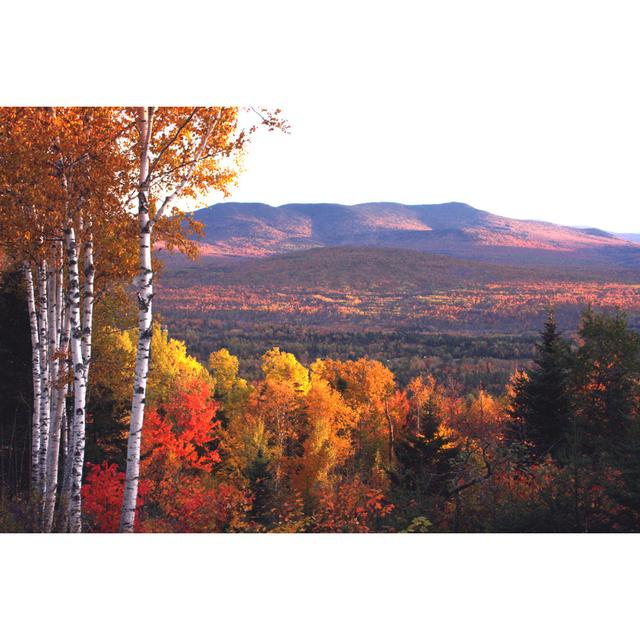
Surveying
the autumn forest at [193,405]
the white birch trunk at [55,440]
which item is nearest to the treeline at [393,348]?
the autumn forest at [193,405]

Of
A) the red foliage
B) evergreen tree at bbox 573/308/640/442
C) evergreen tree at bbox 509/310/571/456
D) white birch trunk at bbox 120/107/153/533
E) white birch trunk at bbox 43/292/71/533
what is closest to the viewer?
white birch trunk at bbox 120/107/153/533

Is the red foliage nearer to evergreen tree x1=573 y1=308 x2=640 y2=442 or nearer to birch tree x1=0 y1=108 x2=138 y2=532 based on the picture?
birch tree x1=0 y1=108 x2=138 y2=532

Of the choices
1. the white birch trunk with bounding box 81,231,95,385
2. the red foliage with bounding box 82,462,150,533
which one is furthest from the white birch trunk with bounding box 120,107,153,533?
the red foliage with bounding box 82,462,150,533

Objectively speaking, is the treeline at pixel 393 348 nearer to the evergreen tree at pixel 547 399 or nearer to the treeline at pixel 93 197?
the evergreen tree at pixel 547 399

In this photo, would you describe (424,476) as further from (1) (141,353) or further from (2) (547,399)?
(1) (141,353)

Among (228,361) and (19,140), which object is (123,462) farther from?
(228,361)

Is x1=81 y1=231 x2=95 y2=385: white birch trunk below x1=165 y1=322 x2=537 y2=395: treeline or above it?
above

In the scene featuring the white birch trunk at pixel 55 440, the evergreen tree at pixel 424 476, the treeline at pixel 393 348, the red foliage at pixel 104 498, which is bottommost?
the treeline at pixel 393 348
